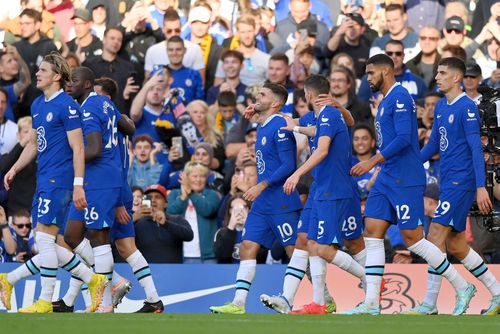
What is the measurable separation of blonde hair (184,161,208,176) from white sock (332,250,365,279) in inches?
172

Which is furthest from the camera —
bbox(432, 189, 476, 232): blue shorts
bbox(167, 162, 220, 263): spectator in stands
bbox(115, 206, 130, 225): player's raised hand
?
bbox(167, 162, 220, 263): spectator in stands

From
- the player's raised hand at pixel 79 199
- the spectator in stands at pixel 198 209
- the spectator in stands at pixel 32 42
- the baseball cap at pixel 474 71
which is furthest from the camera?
the spectator in stands at pixel 32 42

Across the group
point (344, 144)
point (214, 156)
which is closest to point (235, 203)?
point (214, 156)

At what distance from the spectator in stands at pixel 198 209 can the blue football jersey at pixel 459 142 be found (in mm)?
4490

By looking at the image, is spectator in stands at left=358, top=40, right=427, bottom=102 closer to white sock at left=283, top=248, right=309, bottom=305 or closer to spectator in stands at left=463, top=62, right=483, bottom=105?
spectator in stands at left=463, top=62, right=483, bottom=105

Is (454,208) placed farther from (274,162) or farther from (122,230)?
(122,230)

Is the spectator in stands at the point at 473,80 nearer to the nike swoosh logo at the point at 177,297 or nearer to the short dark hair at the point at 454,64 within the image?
the short dark hair at the point at 454,64

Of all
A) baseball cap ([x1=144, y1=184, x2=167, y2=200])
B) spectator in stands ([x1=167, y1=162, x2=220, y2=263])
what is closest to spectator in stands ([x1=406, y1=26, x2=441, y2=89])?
spectator in stands ([x1=167, y1=162, x2=220, y2=263])

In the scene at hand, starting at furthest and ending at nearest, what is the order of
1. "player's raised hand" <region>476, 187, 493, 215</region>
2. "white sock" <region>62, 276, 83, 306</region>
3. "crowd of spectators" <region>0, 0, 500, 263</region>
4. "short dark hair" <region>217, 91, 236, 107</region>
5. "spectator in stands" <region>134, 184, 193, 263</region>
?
"short dark hair" <region>217, 91, 236, 107</region>
"crowd of spectators" <region>0, 0, 500, 263</region>
"spectator in stands" <region>134, 184, 193, 263</region>
"white sock" <region>62, 276, 83, 306</region>
"player's raised hand" <region>476, 187, 493, 215</region>

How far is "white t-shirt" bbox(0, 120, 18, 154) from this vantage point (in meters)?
19.2

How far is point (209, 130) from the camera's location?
1897 cm

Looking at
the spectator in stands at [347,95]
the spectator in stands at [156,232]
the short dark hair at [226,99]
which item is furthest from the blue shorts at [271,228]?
the short dark hair at [226,99]

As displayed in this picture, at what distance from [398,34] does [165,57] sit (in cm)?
367

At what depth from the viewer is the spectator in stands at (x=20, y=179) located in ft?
62.1
